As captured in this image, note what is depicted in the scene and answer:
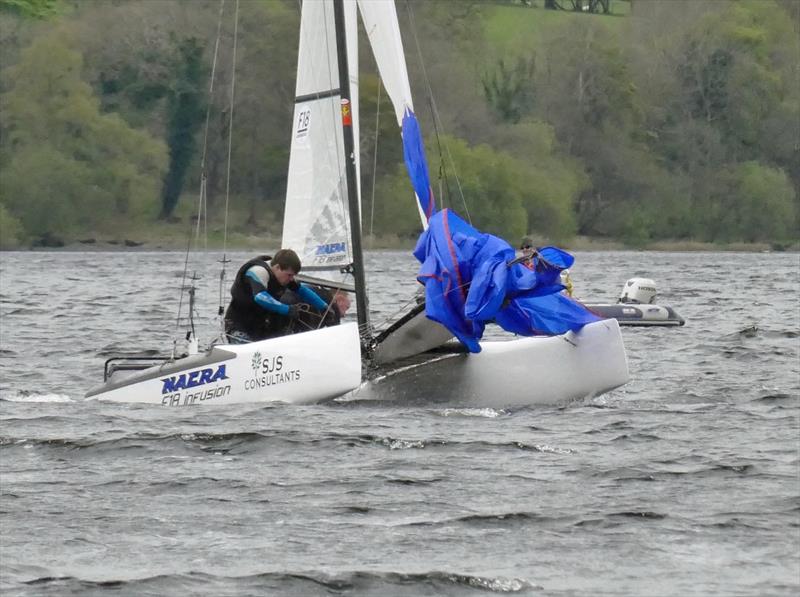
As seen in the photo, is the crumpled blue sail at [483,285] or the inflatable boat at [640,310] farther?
the inflatable boat at [640,310]

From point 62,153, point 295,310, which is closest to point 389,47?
point 295,310

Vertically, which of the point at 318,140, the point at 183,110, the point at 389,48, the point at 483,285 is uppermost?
the point at 183,110

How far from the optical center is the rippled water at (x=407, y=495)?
29.4 ft

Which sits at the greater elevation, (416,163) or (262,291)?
(416,163)

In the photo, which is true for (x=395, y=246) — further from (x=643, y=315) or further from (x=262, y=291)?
(x=262, y=291)

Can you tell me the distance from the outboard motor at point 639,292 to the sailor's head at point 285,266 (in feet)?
38.9

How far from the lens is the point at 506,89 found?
8675 cm

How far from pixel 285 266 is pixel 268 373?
1.03 meters

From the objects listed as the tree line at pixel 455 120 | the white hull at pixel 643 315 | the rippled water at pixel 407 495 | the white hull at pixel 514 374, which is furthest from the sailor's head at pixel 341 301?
the tree line at pixel 455 120

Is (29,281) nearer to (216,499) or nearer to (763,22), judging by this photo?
(216,499)

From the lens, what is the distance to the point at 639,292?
88.2 feet

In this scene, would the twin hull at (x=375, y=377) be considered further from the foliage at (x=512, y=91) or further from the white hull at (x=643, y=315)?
the foliage at (x=512, y=91)

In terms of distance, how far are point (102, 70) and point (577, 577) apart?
232 ft

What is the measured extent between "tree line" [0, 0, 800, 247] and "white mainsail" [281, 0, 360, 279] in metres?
46.0
